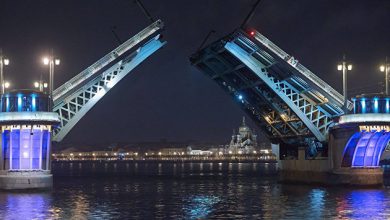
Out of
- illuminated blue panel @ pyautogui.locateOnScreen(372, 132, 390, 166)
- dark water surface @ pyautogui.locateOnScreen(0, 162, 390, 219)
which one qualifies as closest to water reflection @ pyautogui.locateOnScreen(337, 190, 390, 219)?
dark water surface @ pyautogui.locateOnScreen(0, 162, 390, 219)

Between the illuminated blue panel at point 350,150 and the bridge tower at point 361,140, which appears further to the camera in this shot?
the illuminated blue panel at point 350,150

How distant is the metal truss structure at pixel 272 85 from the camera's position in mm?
53625

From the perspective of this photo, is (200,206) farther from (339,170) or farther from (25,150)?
(339,170)

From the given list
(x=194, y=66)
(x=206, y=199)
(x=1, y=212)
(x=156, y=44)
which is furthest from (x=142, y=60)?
(x=1, y=212)

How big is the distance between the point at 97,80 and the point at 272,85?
15049mm

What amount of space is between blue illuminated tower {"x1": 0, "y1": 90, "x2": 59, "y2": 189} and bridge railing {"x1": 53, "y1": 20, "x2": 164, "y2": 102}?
430cm

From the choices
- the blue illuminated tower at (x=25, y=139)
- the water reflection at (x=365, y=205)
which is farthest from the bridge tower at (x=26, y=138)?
the water reflection at (x=365, y=205)

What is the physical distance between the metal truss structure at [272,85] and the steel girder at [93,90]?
5.36m

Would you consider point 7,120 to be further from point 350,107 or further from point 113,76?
point 350,107

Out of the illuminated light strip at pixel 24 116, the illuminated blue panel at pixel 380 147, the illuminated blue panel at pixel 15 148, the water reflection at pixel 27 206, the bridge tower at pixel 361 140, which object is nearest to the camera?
the water reflection at pixel 27 206

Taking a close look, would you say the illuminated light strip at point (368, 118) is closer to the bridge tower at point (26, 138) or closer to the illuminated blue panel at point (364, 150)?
the illuminated blue panel at point (364, 150)

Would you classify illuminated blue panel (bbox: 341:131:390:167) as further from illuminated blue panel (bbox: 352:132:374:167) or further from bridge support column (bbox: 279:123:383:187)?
bridge support column (bbox: 279:123:383:187)

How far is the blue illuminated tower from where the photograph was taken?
156 feet

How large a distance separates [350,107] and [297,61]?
7205 mm
